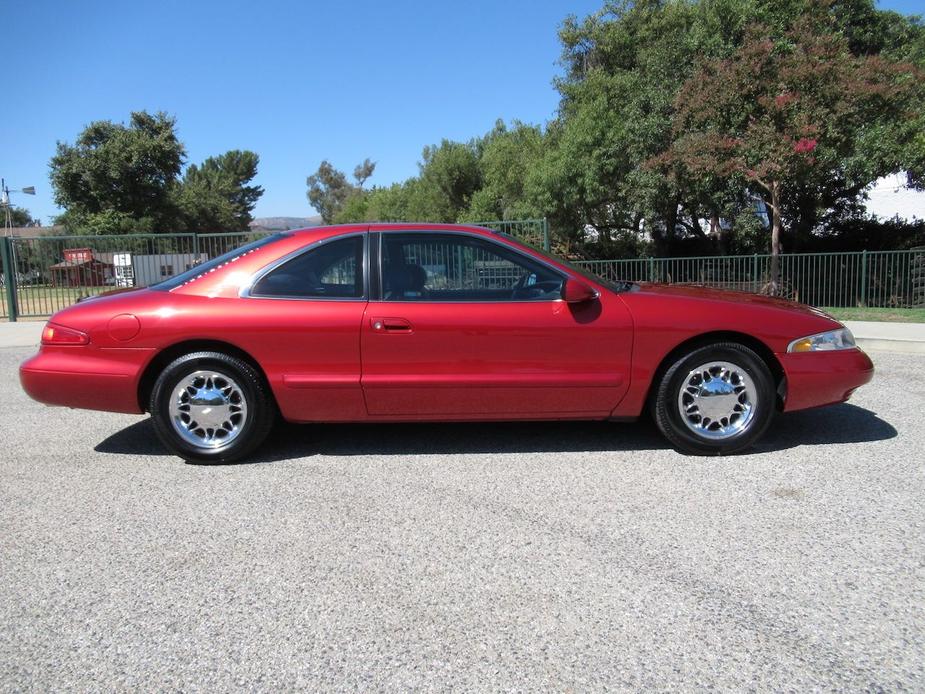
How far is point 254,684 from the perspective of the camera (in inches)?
89.9

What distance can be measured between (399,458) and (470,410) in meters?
0.60

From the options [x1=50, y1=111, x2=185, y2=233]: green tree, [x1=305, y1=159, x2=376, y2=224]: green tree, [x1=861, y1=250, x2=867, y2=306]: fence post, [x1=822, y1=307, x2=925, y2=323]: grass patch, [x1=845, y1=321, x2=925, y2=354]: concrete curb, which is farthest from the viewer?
[x1=305, y1=159, x2=376, y2=224]: green tree

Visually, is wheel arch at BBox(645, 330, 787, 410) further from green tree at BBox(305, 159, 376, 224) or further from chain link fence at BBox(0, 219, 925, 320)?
green tree at BBox(305, 159, 376, 224)

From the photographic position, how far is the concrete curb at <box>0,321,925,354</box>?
9.52 meters

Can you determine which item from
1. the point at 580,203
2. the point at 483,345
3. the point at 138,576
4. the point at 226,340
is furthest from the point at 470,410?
the point at 580,203

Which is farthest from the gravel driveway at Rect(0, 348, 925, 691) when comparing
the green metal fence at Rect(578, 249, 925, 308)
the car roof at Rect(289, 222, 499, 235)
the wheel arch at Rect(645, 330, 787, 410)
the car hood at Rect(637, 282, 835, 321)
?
the green metal fence at Rect(578, 249, 925, 308)

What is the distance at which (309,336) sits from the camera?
439 cm

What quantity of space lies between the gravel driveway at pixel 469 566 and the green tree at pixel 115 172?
141 feet


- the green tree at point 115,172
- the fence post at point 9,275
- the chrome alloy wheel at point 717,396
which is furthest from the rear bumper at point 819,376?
the green tree at point 115,172

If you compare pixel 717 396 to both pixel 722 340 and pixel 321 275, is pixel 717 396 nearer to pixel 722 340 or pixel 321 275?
pixel 722 340

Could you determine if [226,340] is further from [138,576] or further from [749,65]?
[749,65]

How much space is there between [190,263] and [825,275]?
15239 mm

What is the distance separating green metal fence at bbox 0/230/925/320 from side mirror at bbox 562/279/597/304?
403 inches

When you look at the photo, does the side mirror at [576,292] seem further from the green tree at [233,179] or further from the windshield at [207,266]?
the green tree at [233,179]
